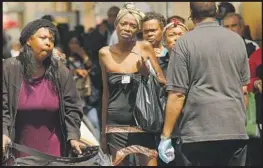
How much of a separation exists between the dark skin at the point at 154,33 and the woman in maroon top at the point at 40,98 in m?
1.45

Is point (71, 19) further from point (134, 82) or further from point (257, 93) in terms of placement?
point (134, 82)

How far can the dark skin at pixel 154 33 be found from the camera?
9289 millimetres

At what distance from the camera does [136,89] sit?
8.72m

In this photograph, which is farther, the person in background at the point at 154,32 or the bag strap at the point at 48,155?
the person in background at the point at 154,32

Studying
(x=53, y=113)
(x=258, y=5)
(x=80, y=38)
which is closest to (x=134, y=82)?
(x=53, y=113)

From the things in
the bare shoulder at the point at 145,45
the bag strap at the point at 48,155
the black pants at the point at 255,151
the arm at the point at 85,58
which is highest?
the bare shoulder at the point at 145,45

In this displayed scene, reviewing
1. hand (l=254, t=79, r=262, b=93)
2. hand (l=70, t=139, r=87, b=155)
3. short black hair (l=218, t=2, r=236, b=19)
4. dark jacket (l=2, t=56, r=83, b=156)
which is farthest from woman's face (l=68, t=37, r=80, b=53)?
hand (l=70, t=139, r=87, b=155)

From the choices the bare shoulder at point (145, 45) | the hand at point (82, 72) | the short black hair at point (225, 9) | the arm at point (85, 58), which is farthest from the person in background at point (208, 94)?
the arm at point (85, 58)

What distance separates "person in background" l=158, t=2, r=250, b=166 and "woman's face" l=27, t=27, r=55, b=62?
1.13 m

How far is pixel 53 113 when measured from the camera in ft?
26.0

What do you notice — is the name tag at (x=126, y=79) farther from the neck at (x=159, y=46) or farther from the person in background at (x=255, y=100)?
the person in background at (x=255, y=100)

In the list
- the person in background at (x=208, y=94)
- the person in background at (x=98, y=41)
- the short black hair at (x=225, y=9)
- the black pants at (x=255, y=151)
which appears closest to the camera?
the person in background at (x=208, y=94)

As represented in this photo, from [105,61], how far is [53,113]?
3.78 feet

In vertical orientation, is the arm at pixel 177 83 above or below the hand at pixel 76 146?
above
